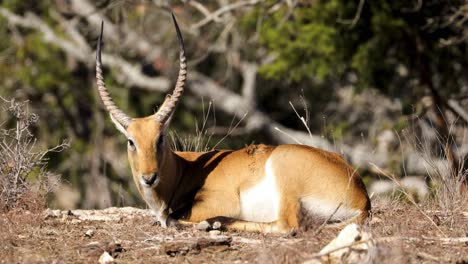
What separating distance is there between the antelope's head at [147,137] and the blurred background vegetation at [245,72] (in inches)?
270

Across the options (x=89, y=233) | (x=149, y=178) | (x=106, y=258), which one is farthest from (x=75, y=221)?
(x=106, y=258)

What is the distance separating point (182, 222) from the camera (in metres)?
9.38

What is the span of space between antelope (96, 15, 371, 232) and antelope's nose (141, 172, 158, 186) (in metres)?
0.01

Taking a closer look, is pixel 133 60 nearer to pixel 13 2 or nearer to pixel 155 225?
pixel 13 2

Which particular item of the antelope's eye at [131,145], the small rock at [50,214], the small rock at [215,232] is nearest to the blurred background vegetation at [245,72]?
the small rock at [50,214]

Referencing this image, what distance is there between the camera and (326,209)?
9.16m

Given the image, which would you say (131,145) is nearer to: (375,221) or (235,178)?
(235,178)

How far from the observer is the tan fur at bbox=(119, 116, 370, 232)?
916 centimetres

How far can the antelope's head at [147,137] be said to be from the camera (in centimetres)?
935

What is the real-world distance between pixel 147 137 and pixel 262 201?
1416 mm

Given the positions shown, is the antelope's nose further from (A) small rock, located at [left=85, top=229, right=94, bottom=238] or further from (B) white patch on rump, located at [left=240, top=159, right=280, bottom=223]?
(B) white patch on rump, located at [left=240, top=159, right=280, bottom=223]

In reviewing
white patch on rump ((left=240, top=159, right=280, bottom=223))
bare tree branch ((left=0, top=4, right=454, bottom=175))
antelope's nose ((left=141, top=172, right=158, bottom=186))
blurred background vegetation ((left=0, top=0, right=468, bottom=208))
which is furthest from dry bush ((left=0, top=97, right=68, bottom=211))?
bare tree branch ((left=0, top=4, right=454, bottom=175))

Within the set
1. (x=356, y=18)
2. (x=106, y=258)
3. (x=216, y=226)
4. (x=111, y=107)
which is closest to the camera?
(x=106, y=258)

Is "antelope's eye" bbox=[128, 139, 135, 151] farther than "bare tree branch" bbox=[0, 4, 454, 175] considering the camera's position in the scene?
No
